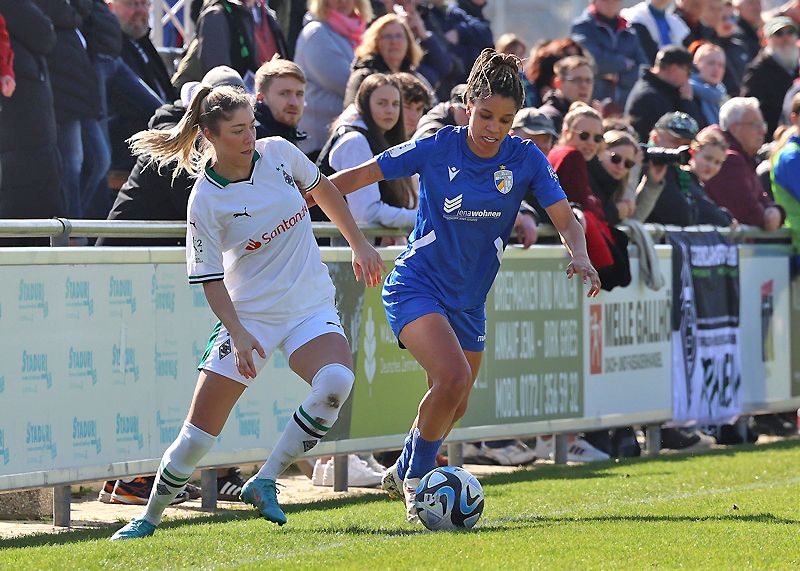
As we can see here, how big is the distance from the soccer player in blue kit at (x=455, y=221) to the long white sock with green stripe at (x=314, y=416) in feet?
1.83

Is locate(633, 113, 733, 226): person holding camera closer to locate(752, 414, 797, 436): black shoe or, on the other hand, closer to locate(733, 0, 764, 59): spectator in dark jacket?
locate(752, 414, 797, 436): black shoe

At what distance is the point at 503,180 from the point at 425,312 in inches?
30.8

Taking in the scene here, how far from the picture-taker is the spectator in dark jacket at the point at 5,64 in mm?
9492

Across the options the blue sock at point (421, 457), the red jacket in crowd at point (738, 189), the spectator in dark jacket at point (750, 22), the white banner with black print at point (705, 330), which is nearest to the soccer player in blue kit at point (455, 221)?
the blue sock at point (421, 457)

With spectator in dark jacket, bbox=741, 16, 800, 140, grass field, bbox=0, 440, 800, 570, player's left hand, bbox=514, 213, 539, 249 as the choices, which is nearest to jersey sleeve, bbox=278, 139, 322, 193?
grass field, bbox=0, 440, 800, 570

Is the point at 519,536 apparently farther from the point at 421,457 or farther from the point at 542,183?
the point at 542,183

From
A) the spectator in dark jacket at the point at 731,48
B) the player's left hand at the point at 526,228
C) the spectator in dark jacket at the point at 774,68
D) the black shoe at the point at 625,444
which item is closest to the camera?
the player's left hand at the point at 526,228

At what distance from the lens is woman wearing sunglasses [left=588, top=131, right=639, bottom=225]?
40.1ft

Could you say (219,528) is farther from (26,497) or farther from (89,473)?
(26,497)

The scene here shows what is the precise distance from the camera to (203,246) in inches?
288

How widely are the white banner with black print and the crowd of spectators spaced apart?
1.06 feet

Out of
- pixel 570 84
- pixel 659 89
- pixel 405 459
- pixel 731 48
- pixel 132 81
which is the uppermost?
pixel 731 48

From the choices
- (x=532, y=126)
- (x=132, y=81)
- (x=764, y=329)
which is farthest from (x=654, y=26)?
(x=132, y=81)

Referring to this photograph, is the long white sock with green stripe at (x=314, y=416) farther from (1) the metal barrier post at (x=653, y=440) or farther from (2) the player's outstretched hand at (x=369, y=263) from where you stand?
(1) the metal barrier post at (x=653, y=440)
